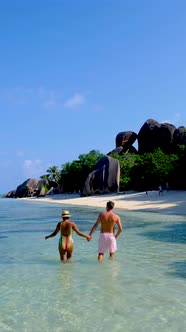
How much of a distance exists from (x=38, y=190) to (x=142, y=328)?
8709 centimetres

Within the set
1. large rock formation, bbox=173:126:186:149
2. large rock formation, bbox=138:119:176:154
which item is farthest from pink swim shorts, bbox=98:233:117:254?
large rock formation, bbox=138:119:176:154

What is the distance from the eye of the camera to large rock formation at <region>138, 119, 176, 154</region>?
64.0 metres

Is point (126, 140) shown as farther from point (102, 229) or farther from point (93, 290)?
point (93, 290)

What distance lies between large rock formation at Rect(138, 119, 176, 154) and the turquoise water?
172 feet

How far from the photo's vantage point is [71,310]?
609cm

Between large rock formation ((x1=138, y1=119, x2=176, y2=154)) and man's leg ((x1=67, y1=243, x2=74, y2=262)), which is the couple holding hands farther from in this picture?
large rock formation ((x1=138, y1=119, x2=176, y2=154))

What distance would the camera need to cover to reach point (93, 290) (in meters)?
7.28

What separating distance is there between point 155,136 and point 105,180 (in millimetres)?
17260

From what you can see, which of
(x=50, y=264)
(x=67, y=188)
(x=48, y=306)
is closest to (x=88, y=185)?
(x=67, y=188)

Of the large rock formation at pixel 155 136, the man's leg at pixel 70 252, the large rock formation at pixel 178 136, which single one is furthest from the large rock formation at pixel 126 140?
the man's leg at pixel 70 252

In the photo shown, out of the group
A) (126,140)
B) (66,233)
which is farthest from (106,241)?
(126,140)

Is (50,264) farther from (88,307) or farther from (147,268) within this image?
(88,307)

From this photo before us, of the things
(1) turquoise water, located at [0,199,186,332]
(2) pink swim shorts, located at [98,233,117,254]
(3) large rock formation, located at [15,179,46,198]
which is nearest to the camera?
(1) turquoise water, located at [0,199,186,332]

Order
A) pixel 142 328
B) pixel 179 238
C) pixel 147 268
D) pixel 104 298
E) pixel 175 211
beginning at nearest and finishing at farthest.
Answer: pixel 142 328, pixel 104 298, pixel 147 268, pixel 179 238, pixel 175 211
